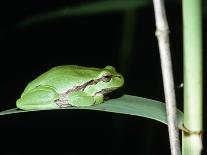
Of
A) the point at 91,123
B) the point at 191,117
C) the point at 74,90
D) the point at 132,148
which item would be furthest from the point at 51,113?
the point at 191,117

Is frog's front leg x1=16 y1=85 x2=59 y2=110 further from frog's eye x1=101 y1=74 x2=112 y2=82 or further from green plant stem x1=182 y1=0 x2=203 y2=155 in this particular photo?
green plant stem x1=182 y1=0 x2=203 y2=155

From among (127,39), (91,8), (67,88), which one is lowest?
(67,88)

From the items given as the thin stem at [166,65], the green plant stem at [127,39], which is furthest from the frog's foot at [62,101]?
the thin stem at [166,65]

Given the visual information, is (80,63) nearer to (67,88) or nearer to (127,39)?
(127,39)

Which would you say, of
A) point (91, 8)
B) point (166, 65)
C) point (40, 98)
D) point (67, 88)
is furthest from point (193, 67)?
point (91, 8)

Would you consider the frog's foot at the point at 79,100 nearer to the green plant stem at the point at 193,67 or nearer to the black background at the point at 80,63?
the black background at the point at 80,63

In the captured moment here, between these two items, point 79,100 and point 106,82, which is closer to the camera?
point 79,100

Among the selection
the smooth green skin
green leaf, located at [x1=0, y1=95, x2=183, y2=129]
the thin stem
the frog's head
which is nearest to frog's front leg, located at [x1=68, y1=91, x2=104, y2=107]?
the smooth green skin
